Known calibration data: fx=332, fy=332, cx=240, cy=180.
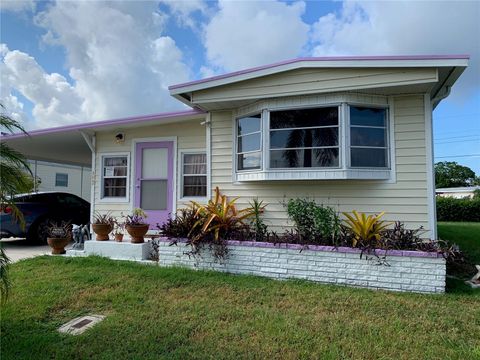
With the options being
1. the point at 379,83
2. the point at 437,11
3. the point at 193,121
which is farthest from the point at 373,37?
the point at 193,121

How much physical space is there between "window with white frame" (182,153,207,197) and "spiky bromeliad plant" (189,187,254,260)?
1385 millimetres

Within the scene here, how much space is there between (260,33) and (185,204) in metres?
4.22

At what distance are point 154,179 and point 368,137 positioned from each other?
4.66 metres

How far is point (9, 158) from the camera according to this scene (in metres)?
3.23

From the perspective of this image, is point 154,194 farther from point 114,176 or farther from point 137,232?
point 137,232

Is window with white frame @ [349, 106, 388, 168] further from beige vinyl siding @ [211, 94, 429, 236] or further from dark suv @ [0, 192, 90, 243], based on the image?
dark suv @ [0, 192, 90, 243]

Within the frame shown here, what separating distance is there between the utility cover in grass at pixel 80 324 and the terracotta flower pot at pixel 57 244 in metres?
3.53

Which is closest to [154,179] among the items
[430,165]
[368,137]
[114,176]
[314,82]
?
[114,176]

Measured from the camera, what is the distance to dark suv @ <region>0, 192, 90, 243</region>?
25.4ft

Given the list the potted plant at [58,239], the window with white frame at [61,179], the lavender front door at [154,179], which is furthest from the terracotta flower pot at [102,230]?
the window with white frame at [61,179]

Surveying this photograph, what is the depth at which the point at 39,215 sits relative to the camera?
8242 millimetres

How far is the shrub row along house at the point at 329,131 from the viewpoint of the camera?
521cm

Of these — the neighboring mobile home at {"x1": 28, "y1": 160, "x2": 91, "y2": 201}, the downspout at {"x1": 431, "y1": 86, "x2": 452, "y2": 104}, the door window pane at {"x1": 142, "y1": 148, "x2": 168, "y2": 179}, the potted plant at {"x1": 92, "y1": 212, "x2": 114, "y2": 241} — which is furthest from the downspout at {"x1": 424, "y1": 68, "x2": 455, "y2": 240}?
the neighboring mobile home at {"x1": 28, "y1": 160, "x2": 91, "y2": 201}

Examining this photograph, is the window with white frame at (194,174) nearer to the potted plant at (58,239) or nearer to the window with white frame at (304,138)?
the window with white frame at (304,138)
